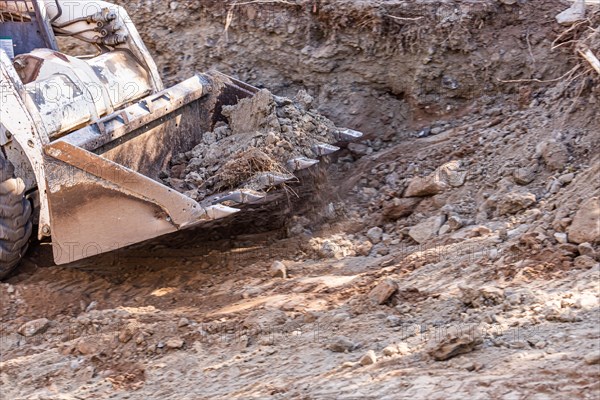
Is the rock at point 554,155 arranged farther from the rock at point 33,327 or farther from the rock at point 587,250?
the rock at point 33,327

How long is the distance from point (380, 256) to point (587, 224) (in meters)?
1.50

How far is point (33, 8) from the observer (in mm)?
6559

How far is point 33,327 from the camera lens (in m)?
5.26

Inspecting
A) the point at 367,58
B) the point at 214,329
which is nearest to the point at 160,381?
the point at 214,329

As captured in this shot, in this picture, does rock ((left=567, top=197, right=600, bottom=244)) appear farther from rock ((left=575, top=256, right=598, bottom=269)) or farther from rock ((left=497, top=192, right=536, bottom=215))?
rock ((left=497, top=192, right=536, bottom=215))

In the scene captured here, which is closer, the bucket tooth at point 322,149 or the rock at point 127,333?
the rock at point 127,333

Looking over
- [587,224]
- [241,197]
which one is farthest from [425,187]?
[587,224]

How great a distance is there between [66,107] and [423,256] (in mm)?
2346

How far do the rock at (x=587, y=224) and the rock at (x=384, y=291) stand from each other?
2.92 ft

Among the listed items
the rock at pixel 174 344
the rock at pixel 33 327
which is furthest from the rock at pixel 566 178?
the rock at pixel 33 327

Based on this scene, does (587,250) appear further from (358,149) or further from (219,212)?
(358,149)

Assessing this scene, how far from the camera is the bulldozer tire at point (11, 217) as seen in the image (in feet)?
17.9

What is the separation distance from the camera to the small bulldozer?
17.3 ft

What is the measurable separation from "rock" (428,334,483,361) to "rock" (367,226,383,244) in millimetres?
2121
